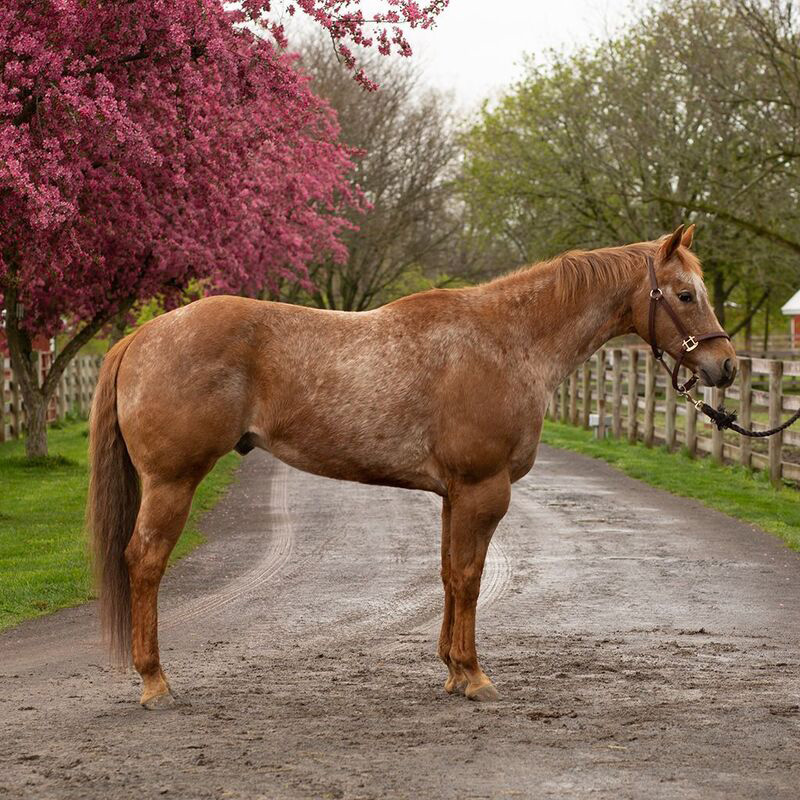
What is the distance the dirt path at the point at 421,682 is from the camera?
14.1 feet

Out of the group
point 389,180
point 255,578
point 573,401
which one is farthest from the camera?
point 389,180

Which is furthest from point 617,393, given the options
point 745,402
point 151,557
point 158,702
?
point 158,702

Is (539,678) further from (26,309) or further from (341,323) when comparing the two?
(26,309)

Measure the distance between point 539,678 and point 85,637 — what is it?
275cm

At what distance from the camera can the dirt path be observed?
429cm

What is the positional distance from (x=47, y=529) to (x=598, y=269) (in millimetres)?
7268

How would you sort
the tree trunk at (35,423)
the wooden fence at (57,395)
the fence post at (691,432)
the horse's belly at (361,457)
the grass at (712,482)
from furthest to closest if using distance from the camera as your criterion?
the wooden fence at (57,395) < the fence post at (691,432) < the tree trunk at (35,423) < the grass at (712,482) < the horse's belly at (361,457)

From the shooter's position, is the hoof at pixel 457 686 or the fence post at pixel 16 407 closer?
the hoof at pixel 457 686

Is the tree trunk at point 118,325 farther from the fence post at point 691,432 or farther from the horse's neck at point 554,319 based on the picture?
the horse's neck at point 554,319

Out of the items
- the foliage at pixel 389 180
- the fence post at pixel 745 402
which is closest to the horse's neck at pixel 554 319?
the fence post at pixel 745 402

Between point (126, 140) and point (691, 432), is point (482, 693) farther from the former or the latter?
point (691, 432)

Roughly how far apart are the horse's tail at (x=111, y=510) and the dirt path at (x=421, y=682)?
347 mm

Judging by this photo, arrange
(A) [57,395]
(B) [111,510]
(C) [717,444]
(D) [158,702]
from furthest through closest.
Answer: (A) [57,395] < (C) [717,444] < (B) [111,510] < (D) [158,702]

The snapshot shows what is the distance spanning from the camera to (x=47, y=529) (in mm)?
11383
